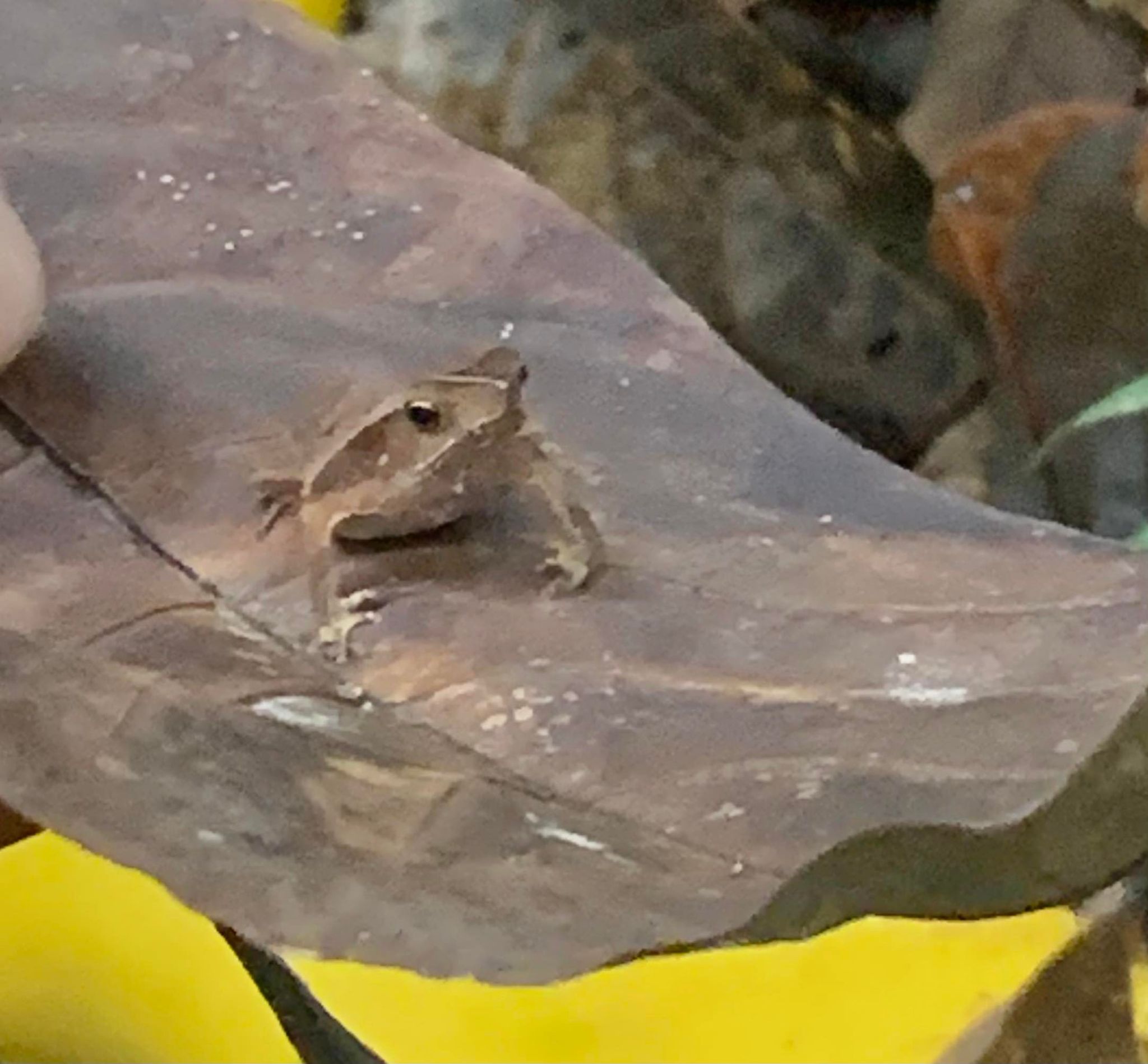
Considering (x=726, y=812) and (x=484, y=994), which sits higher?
(x=726, y=812)

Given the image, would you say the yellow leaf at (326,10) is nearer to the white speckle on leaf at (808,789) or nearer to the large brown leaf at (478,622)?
the large brown leaf at (478,622)

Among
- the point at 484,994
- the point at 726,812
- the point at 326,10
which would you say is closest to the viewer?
the point at 726,812

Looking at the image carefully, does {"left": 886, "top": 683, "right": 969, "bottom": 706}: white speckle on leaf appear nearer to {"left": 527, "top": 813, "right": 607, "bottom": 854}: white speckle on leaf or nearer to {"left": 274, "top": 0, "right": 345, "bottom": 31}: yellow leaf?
{"left": 527, "top": 813, "right": 607, "bottom": 854}: white speckle on leaf

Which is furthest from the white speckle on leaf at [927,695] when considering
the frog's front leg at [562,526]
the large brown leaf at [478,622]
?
the frog's front leg at [562,526]

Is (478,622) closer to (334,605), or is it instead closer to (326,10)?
(334,605)

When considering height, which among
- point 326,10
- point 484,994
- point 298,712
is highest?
point 298,712

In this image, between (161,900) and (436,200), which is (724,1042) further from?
(436,200)

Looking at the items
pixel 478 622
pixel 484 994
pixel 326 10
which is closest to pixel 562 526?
pixel 478 622

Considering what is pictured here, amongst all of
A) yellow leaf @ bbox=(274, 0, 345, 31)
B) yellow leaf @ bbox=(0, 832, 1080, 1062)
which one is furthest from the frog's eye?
yellow leaf @ bbox=(274, 0, 345, 31)
